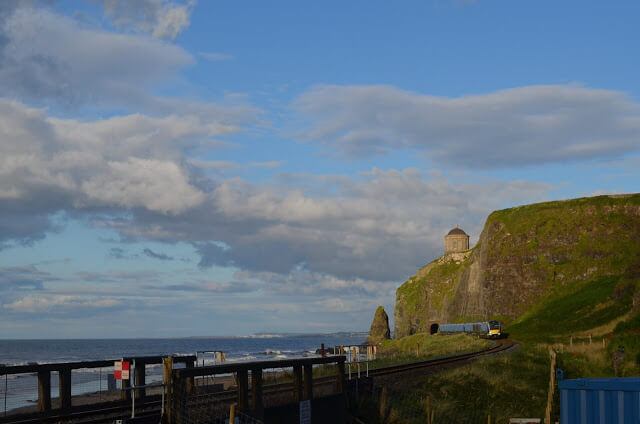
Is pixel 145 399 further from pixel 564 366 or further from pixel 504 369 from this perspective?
pixel 564 366

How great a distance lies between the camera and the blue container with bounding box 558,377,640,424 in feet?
42.4

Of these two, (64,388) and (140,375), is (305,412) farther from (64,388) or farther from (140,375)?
(64,388)

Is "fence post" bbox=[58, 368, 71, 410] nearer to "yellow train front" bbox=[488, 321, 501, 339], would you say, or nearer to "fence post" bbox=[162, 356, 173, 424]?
"fence post" bbox=[162, 356, 173, 424]

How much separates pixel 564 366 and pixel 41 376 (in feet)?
114

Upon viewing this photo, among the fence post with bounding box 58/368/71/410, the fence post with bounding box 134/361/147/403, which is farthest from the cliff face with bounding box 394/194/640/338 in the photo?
the fence post with bounding box 58/368/71/410

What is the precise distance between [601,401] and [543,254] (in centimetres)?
12148

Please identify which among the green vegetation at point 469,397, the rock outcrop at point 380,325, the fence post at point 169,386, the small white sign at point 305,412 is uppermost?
the fence post at point 169,386

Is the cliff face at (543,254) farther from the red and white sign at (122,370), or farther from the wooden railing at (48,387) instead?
the red and white sign at (122,370)

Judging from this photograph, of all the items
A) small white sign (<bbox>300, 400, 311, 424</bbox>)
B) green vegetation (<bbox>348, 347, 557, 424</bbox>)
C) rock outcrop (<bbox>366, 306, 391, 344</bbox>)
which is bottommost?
rock outcrop (<bbox>366, 306, 391, 344</bbox>)

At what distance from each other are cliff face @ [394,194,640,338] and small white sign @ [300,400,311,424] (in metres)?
99.1

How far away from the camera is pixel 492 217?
474 feet

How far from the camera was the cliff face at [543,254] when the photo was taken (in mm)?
122125

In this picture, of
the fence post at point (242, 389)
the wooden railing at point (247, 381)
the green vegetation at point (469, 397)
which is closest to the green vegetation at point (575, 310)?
the green vegetation at point (469, 397)

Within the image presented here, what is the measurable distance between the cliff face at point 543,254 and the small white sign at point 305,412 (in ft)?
325
